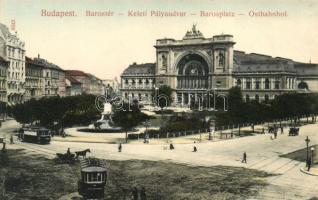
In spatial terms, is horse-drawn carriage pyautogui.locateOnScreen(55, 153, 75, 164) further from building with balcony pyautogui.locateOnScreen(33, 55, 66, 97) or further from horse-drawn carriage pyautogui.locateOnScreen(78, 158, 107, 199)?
building with balcony pyautogui.locateOnScreen(33, 55, 66, 97)

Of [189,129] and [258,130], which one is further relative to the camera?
[258,130]

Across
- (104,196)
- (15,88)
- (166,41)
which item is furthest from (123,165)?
(166,41)

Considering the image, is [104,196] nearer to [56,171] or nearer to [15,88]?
[56,171]

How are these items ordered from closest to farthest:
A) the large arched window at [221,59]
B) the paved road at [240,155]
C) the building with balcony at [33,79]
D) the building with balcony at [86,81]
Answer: the paved road at [240,155], the building with balcony at [33,79], the large arched window at [221,59], the building with balcony at [86,81]

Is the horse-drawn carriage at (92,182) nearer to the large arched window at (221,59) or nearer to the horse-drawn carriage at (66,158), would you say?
the horse-drawn carriage at (66,158)

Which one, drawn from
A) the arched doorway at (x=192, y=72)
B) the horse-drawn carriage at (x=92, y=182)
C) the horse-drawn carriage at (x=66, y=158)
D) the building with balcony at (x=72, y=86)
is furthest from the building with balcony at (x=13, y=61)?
the building with balcony at (x=72, y=86)

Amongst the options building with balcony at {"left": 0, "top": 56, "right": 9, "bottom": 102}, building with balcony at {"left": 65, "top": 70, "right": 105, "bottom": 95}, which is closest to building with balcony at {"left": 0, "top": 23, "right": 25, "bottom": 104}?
building with balcony at {"left": 0, "top": 56, "right": 9, "bottom": 102}

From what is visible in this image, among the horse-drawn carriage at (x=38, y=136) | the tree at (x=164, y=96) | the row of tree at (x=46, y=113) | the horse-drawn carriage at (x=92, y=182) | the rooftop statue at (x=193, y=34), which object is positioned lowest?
the horse-drawn carriage at (x=92, y=182)
